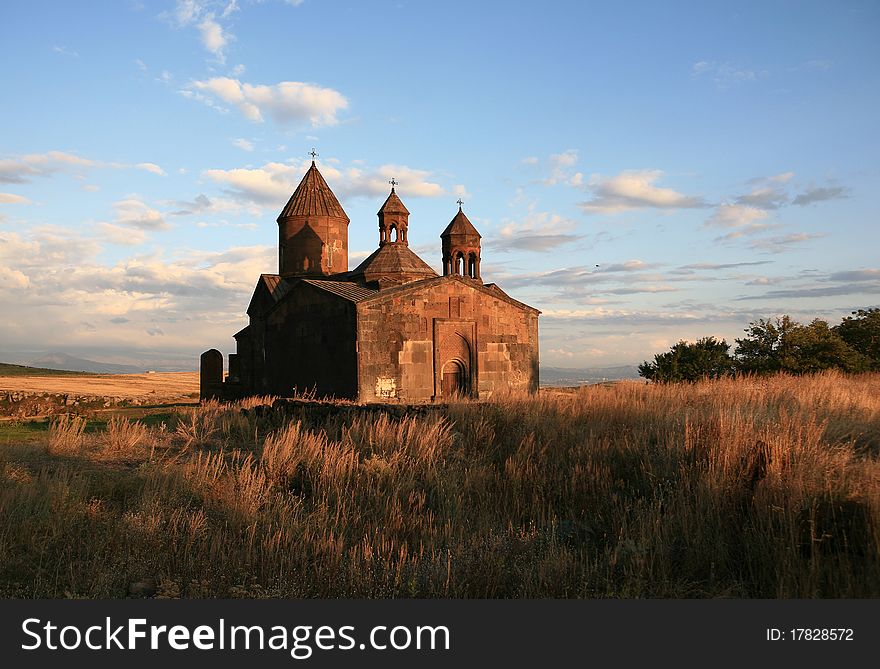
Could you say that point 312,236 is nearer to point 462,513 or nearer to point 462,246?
point 462,246

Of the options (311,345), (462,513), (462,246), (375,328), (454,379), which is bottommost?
(462,513)

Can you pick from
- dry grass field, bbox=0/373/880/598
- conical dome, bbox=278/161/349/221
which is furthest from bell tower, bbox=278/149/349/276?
dry grass field, bbox=0/373/880/598

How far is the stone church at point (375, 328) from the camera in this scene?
21547 millimetres

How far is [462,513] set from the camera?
655 centimetres

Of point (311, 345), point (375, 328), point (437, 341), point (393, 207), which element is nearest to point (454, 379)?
point (437, 341)

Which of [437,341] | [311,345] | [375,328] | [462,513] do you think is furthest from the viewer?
[311,345]

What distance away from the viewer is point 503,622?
3.73 meters

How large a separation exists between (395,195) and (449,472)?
76.7ft

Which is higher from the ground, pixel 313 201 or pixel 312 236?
pixel 313 201

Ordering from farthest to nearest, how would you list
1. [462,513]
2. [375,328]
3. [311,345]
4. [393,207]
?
[393,207] → [311,345] → [375,328] → [462,513]

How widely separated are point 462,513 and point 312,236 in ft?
86.3

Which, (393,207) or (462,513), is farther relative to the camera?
(393,207)

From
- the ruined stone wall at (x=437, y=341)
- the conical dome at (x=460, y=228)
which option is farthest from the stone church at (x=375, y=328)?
the conical dome at (x=460, y=228)

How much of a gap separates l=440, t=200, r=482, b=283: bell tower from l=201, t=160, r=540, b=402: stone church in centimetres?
418
